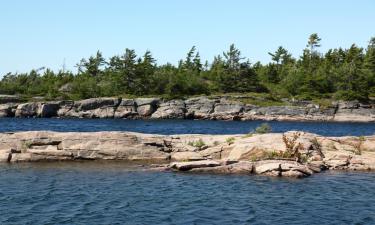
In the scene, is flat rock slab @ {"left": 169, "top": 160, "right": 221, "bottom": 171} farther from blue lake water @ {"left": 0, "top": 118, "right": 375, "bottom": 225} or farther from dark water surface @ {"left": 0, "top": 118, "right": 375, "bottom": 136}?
dark water surface @ {"left": 0, "top": 118, "right": 375, "bottom": 136}

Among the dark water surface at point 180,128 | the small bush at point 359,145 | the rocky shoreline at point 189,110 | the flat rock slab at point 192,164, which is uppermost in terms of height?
the rocky shoreline at point 189,110

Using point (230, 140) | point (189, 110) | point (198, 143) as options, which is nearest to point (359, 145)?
point (230, 140)

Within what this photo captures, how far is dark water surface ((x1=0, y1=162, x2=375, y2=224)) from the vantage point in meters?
26.8

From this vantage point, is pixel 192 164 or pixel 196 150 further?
pixel 196 150

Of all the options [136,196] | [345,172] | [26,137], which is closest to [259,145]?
[345,172]

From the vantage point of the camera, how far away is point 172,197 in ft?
104

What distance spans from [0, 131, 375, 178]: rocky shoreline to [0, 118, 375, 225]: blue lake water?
2.74 m

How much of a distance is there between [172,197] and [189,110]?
109m

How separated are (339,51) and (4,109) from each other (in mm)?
128353

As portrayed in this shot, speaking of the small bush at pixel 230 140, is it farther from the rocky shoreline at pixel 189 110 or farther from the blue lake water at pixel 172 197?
the rocky shoreline at pixel 189 110

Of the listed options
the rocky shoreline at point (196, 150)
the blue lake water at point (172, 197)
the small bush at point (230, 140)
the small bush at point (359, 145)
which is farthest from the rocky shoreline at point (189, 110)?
the blue lake water at point (172, 197)

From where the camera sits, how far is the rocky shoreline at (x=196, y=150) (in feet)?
140

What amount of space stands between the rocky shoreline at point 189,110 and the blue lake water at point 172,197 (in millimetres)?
96789

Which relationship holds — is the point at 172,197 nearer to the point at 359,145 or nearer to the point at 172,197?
the point at 172,197
